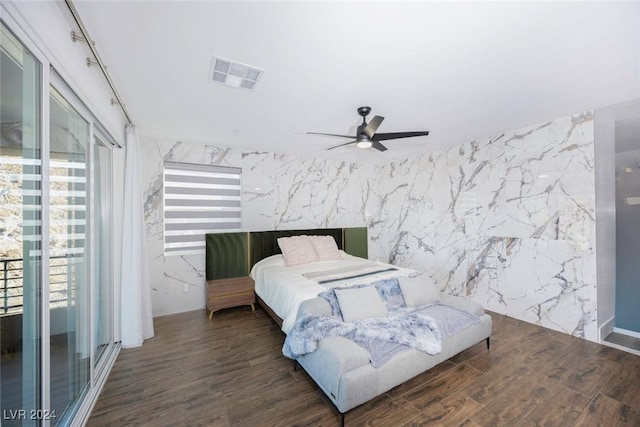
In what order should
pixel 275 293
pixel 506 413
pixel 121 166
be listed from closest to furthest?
pixel 506 413 → pixel 121 166 → pixel 275 293

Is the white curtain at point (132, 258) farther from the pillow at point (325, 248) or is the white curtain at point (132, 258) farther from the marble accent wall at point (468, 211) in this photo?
the pillow at point (325, 248)

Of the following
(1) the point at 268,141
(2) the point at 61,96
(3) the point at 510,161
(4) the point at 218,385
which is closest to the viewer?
(2) the point at 61,96

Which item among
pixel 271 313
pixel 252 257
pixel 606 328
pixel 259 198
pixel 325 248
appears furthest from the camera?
pixel 259 198

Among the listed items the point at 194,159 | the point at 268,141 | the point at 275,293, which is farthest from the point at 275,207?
the point at 275,293

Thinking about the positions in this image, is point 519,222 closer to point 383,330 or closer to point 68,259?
point 383,330

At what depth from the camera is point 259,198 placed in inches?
163

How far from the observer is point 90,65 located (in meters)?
1.75

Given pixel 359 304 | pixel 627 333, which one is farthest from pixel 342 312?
pixel 627 333

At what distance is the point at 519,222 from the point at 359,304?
262cm

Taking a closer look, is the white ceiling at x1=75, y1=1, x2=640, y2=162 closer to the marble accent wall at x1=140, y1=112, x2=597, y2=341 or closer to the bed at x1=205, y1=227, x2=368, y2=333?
the marble accent wall at x1=140, y1=112, x2=597, y2=341

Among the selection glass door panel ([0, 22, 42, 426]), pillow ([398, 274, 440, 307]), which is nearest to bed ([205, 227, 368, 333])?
pillow ([398, 274, 440, 307])

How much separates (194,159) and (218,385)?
9.83 feet

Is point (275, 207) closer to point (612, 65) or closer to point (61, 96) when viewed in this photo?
point (61, 96)

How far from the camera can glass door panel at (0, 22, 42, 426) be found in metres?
1.01
